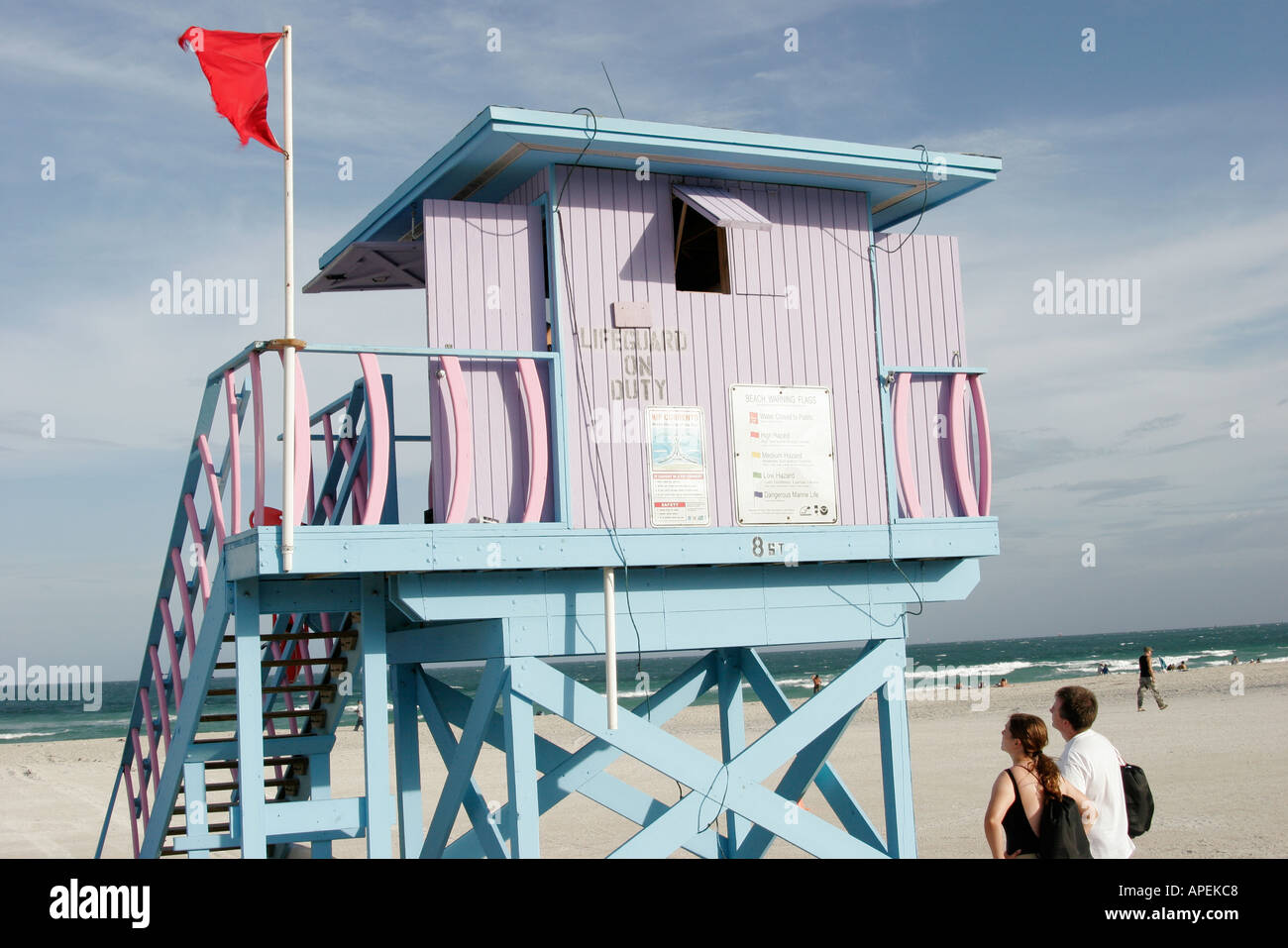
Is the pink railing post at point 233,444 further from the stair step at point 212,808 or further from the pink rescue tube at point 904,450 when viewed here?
the pink rescue tube at point 904,450

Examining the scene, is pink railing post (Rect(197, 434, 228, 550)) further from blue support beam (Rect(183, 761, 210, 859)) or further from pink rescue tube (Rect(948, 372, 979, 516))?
pink rescue tube (Rect(948, 372, 979, 516))

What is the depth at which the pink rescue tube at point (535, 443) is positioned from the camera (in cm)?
953

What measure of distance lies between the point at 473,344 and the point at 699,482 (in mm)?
1985

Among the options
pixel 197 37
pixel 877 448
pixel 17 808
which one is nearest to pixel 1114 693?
pixel 17 808

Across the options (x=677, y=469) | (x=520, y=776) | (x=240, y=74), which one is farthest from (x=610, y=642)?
(x=240, y=74)

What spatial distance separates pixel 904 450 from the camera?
10.8 metres

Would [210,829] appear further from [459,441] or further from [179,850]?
[459,441]

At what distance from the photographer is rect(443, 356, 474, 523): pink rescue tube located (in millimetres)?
9320

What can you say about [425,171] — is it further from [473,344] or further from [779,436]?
[779,436]

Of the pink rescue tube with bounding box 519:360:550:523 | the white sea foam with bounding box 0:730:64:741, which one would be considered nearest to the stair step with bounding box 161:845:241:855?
the pink rescue tube with bounding box 519:360:550:523

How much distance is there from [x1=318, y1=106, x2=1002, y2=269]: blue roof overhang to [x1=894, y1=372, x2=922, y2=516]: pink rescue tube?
1679 millimetres

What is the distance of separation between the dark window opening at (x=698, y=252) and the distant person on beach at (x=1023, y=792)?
15.8ft

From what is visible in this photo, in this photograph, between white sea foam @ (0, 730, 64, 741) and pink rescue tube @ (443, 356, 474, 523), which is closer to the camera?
pink rescue tube @ (443, 356, 474, 523)

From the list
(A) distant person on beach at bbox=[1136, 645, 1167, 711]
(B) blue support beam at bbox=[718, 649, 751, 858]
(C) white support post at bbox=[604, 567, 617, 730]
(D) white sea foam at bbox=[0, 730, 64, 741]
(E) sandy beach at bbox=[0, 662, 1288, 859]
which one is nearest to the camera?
(C) white support post at bbox=[604, 567, 617, 730]
